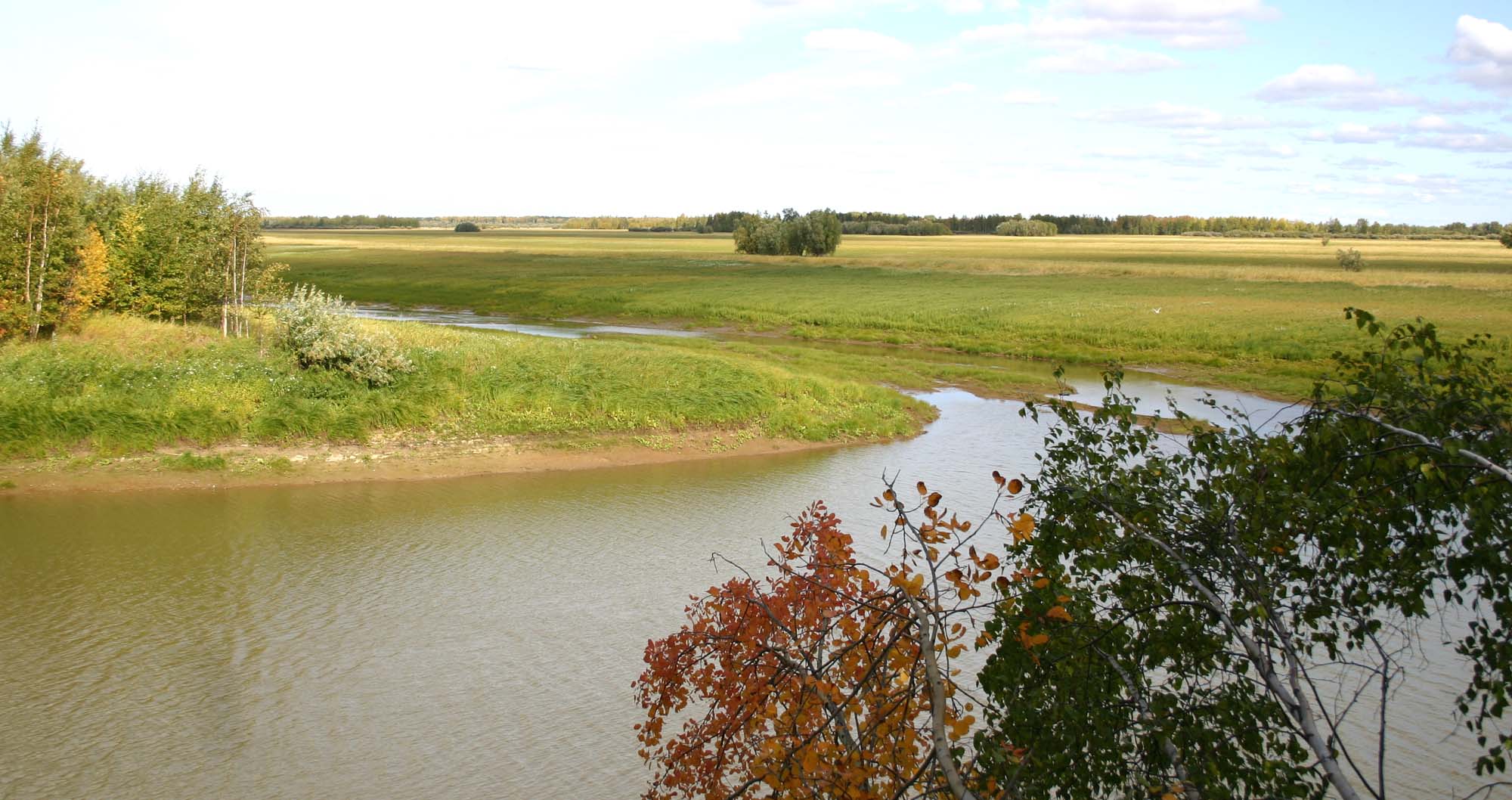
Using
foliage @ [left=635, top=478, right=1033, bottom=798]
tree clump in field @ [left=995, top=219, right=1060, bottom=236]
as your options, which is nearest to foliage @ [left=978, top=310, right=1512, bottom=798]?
foliage @ [left=635, top=478, right=1033, bottom=798]

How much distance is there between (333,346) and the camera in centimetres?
2283

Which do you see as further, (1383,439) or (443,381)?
(443,381)

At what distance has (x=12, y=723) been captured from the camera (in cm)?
1047

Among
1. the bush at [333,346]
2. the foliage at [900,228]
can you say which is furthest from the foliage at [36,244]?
the foliage at [900,228]

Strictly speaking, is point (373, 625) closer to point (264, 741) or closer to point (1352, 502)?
point (264, 741)

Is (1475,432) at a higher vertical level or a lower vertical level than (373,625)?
higher

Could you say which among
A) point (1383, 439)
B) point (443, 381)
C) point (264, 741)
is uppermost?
point (1383, 439)

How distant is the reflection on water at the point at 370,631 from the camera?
986 cm

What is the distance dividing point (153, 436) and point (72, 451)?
4.40ft

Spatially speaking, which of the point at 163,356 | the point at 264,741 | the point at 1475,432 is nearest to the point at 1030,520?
the point at 1475,432

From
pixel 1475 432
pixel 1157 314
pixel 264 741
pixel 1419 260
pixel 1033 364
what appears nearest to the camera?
pixel 1475 432

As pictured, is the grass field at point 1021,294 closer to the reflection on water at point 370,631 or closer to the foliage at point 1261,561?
the reflection on water at point 370,631

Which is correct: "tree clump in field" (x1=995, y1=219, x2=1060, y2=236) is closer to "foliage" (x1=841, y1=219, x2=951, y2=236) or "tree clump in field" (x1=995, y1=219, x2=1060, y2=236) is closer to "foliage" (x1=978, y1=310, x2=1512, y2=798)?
"foliage" (x1=841, y1=219, x2=951, y2=236)

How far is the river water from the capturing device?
9844mm
